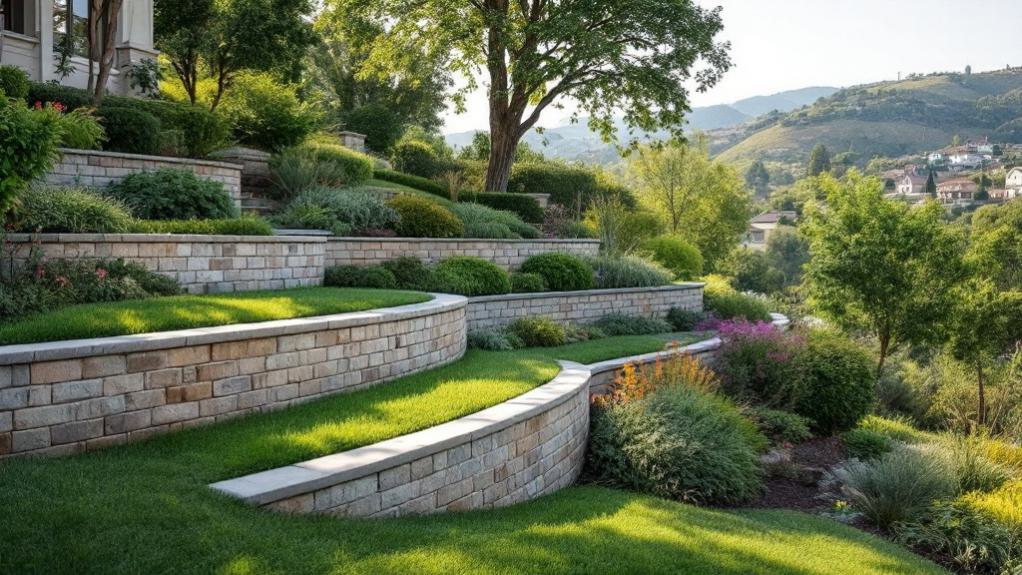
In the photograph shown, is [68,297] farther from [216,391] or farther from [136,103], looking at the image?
[136,103]

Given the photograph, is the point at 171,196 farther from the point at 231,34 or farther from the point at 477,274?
the point at 231,34

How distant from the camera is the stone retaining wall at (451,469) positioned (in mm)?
3996

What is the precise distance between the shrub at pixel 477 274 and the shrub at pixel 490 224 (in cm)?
159

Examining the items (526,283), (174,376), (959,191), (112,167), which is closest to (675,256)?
(526,283)

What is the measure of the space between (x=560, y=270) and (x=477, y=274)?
1.93 meters

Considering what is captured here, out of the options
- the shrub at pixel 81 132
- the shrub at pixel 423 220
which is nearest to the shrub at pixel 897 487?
the shrub at pixel 423 220

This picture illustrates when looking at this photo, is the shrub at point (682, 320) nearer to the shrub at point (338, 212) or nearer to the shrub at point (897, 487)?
the shrub at point (338, 212)

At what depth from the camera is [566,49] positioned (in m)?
15.5

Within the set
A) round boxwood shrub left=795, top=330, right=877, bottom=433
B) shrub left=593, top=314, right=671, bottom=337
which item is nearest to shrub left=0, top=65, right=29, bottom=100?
shrub left=593, top=314, right=671, bottom=337

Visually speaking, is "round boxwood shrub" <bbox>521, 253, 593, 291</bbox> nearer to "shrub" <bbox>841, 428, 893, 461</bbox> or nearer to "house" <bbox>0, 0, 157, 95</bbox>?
"shrub" <bbox>841, 428, 893, 461</bbox>

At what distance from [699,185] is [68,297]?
3143 cm

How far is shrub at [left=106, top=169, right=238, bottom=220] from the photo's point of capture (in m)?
8.02

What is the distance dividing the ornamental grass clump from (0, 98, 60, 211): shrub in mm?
8137

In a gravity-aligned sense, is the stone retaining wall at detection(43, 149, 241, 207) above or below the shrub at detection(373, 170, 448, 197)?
below
